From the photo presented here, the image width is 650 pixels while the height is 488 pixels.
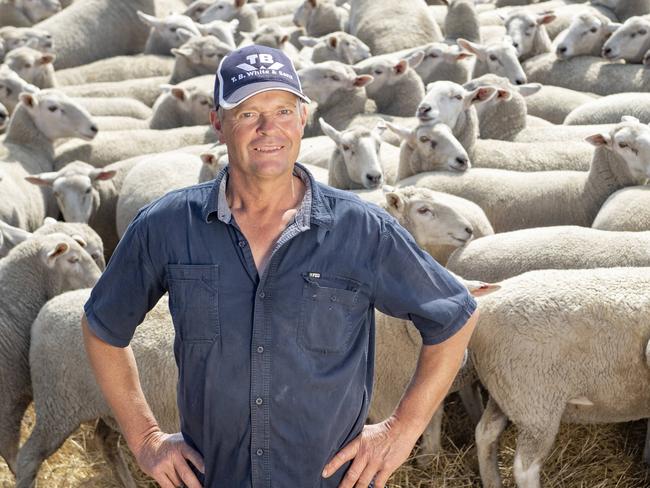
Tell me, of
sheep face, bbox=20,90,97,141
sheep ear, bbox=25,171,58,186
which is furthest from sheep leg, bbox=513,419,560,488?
sheep face, bbox=20,90,97,141

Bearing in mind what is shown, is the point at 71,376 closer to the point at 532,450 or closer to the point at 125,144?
the point at 532,450

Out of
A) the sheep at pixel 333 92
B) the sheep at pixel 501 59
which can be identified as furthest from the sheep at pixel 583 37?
the sheep at pixel 333 92

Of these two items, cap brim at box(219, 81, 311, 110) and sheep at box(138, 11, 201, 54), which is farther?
sheep at box(138, 11, 201, 54)

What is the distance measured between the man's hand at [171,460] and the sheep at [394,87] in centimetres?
636

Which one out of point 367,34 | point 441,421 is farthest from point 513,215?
point 367,34

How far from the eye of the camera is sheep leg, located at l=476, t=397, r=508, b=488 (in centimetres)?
433

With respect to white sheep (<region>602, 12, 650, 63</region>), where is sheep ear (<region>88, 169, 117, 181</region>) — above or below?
above

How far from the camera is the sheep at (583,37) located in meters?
9.62

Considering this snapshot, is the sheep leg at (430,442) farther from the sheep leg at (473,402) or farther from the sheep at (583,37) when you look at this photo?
the sheep at (583,37)

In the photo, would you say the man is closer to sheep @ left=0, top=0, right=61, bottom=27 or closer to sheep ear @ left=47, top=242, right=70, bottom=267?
sheep ear @ left=47, top=242, right=70, bottom=267

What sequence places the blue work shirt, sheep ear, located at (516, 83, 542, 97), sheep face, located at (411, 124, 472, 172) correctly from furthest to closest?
1. sheep ear, located at (516, 83, 542, 97)
2. sheep face, located at (411, 124, 472, 172)
3. the blue work shirt

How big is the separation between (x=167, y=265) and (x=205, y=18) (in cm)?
946

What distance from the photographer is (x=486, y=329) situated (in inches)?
165

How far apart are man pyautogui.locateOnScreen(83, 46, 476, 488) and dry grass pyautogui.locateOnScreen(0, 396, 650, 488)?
7.09 ft
